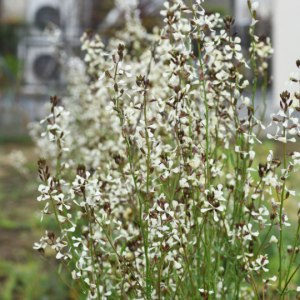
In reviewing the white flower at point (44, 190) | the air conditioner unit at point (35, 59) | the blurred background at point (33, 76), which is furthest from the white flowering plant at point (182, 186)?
the air conditioner unit at point (35, 59)

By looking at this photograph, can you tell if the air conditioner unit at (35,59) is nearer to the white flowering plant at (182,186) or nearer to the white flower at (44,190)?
the white flowering plant at (182,186)

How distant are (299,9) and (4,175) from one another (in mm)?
7436

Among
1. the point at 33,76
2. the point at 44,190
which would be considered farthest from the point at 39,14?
the point at 44,190

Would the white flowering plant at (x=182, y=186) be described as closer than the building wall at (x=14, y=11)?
Yes

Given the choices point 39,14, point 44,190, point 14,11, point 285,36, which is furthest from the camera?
point 14,11

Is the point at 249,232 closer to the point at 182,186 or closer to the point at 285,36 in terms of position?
the point at 182,186

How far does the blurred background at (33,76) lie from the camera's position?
355 centimetres

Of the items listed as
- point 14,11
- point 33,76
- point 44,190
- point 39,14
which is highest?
point 14,11

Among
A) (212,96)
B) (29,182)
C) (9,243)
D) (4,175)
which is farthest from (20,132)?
(212,96)

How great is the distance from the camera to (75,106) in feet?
13.2

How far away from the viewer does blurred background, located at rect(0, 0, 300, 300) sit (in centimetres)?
355

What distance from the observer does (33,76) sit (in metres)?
14.4

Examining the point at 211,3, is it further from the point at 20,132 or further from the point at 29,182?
the point at 29,182

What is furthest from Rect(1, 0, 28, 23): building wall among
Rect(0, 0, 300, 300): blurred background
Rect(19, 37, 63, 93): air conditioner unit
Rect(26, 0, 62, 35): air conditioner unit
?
Rect(19, 37, 63, 93): air conditioner unit
